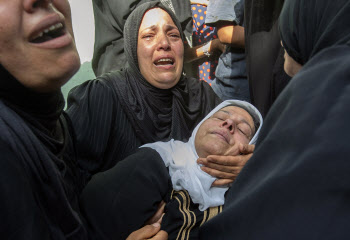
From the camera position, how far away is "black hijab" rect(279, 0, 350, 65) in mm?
661

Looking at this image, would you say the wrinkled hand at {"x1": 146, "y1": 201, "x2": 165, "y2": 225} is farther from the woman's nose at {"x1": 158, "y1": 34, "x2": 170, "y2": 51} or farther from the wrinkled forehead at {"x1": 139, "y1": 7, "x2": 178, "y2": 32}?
the wrinkled forehead at {"x1": 139, "y1": 7, "x2": 178, "y2": 32}

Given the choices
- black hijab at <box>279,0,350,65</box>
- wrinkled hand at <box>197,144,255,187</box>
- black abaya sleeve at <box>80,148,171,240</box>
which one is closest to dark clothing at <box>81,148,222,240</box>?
black abaya sleeve at <box>80,148,171,240</box>

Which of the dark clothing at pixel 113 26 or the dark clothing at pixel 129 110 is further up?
the dark clothing at pixel 113 26

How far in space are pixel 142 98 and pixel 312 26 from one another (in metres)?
1.02

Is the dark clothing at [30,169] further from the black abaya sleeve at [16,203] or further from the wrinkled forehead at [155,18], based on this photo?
the wrinkled forehead at [155,18]

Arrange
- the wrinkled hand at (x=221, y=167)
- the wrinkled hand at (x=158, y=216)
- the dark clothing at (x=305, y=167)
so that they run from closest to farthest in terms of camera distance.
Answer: the dark clothing at (x=305, y=167)
the wrinkled hand at (x=158, y=216)
the wrinkled hand at (x=221, y=167)

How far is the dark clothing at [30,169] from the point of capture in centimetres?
59

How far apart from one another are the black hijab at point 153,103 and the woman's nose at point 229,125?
1.01 feet

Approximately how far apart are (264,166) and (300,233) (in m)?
0.16

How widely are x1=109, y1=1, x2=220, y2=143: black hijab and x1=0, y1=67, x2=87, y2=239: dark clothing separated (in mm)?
726

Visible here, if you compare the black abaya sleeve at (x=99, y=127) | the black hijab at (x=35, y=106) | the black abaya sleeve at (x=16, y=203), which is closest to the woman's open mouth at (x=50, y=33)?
the black hijab at (x=35, y=106)

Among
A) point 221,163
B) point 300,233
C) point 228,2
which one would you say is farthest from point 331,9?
point 228,2

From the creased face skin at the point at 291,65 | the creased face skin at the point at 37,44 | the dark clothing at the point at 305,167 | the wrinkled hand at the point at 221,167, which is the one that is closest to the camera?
the dark clothing at the point at 305,167

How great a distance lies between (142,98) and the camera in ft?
5.33
